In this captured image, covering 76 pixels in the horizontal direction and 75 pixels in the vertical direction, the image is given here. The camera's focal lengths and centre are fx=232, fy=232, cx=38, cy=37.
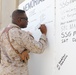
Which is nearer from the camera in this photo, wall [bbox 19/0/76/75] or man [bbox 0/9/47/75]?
wall [bbox 19/0/76/75]

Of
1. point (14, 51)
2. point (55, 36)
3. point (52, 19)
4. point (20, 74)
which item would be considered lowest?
point (20, 74)

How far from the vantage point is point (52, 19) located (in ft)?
6.88

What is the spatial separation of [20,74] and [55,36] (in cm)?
50

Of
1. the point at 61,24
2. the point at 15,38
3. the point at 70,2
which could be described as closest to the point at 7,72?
the point at 15,38

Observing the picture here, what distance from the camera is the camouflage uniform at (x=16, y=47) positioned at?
211 centimetres

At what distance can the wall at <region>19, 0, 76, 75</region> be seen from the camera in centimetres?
182

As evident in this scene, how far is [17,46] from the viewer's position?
2141 mm

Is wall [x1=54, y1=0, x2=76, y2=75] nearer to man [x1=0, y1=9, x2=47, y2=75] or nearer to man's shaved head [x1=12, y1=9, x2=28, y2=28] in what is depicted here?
man [x1=0, y1=9, x2=47, y2=75]

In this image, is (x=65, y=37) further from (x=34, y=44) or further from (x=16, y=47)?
(x=16, y=47)

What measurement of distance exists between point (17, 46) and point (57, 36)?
0.39m

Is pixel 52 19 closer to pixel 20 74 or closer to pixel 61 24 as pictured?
pixel 61 24

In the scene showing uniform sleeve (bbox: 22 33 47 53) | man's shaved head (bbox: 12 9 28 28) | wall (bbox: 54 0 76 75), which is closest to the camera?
wall (bbox: 54 0 76 75)

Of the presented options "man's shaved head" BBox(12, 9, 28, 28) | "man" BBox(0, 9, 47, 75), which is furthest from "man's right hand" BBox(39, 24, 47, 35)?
"man's shaved head" BBox(12, 9, 28, 28)

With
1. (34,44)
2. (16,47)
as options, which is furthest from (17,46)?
(34,44)
